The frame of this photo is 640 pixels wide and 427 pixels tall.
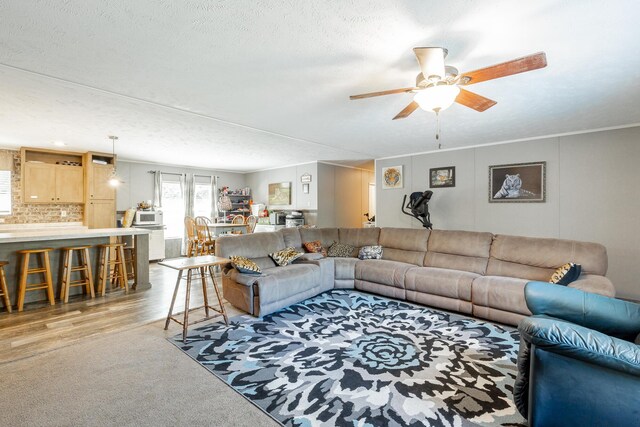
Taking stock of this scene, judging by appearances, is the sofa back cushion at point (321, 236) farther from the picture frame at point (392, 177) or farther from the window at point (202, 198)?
the window at point (202, 198)

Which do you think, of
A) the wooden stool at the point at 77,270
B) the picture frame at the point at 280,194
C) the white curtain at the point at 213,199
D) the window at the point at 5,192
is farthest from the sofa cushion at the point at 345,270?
the window at the point at 5,192

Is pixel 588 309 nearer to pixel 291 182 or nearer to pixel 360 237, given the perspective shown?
pixel 360 237

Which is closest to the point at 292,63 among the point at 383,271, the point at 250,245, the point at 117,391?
the point at 250,245

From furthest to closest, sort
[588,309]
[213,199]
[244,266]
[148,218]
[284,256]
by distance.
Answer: [213,199] < [148,218] < [284,256] < [244,266] < [588,309]

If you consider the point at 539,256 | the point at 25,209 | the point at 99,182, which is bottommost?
the point at 539,256

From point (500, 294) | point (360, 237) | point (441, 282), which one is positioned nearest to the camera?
point (500, 294)

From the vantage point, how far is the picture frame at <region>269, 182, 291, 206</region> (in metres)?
7.96

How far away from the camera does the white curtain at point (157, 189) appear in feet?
24.3

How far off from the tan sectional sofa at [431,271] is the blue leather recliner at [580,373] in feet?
5.32

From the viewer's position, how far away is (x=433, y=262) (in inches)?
173

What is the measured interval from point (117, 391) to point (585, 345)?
2846 mm

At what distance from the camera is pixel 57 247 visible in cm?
413

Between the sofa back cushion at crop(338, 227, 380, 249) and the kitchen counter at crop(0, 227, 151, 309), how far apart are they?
3.34m

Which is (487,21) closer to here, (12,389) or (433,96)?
(433,96)
